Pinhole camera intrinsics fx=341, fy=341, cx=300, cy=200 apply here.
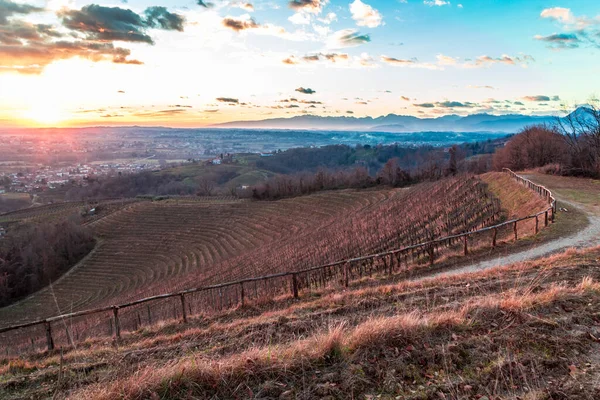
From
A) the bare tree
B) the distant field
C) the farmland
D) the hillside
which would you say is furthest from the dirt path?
the bare tree

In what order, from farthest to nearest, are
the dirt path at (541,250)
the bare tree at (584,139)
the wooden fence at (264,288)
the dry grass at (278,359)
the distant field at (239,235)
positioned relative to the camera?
the bare tree at (584,139)
the distant field at (239,235)
the dirt path at (541,250)
the wooden fence at (264,288)
the dry grass at (278,359)

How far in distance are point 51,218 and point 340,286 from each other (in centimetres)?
9088

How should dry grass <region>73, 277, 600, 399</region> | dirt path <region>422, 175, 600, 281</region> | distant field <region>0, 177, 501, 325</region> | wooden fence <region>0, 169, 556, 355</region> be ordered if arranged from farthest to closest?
distant field <region>0, 177, 501, 325</region> < dirt path <region>422, 175, 600, 281</region> < wooden fence <region>0, 169, 556, 355</region> < dry grass <region>73, 277, 600, 399</region>

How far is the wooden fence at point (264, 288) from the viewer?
35.9 feet

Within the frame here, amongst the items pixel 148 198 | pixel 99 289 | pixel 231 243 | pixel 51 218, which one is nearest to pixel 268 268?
pixel 231 243

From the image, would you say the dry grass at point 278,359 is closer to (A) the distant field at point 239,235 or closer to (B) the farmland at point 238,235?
(A) the distant field at point 239,235

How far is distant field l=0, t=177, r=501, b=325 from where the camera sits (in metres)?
29.9

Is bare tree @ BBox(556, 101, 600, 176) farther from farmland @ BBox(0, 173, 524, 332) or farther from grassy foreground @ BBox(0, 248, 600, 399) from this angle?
grassy foreground @ BBox(0, 248, 600, 399)

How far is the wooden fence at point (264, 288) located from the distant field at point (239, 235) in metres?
4.22

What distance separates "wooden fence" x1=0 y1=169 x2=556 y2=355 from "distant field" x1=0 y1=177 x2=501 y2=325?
166 inches

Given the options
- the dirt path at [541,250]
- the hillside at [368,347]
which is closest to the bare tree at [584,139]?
the dirt path at [541,250]

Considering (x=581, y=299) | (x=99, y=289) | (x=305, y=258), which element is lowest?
(x=99, y=289)

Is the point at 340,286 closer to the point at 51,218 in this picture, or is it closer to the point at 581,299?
the point at 581,299

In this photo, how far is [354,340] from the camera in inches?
194
